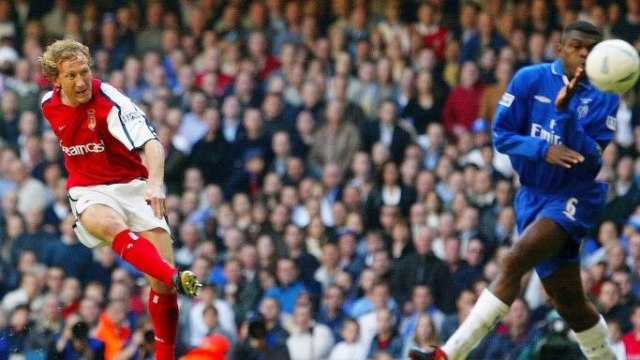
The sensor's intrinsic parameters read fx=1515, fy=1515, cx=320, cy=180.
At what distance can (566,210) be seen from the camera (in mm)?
9172

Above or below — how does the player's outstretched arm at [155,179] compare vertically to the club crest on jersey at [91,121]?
below

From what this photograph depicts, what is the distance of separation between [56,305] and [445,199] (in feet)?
13.1

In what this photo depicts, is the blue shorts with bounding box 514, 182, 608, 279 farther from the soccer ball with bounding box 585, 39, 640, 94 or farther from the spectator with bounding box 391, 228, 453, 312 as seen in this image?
the spectator with bounding box 391, 228, 453, 312

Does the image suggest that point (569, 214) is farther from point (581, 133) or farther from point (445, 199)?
point (445, 199)

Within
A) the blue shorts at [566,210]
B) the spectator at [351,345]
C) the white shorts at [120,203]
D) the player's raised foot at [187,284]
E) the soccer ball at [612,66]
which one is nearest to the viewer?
the soccer ball at [612,66]

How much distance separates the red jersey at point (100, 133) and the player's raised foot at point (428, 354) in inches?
84.0

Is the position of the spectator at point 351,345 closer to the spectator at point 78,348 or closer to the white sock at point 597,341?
the spectator at point 78,348

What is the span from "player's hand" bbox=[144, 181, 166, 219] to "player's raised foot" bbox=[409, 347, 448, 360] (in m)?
1.70

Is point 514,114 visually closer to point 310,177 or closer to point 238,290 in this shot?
point 238,290

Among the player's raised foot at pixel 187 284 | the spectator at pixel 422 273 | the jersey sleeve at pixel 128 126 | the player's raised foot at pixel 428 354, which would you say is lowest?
the spectator at pixel 422 273

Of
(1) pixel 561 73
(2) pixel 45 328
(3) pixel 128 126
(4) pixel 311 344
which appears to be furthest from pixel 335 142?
(1) pixel 561 73

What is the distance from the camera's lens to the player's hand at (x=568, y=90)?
8875mm

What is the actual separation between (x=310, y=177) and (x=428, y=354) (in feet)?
24.2

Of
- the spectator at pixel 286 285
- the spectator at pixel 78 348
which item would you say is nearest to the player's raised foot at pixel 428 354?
the spectator at pixel 78 348
